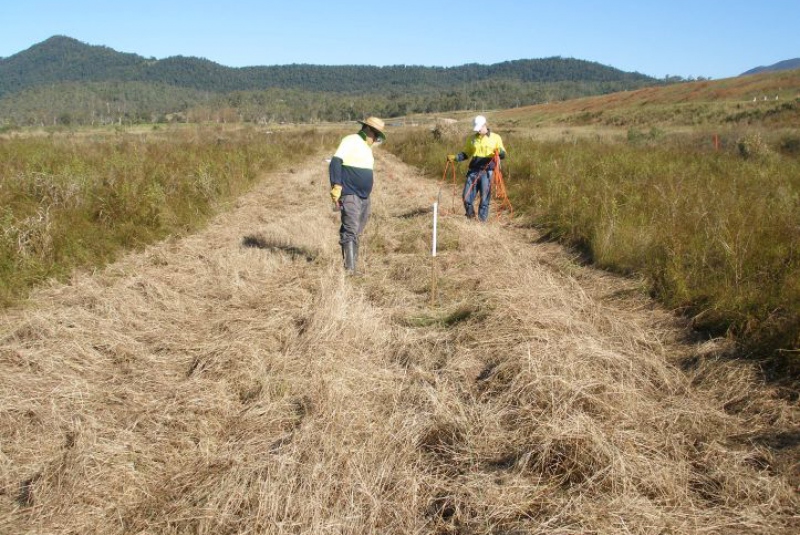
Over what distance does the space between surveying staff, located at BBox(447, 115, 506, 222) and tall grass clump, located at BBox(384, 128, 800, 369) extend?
41.4 inches

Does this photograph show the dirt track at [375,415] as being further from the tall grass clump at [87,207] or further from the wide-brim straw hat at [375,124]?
the wide-brim straw hat at [375,124]

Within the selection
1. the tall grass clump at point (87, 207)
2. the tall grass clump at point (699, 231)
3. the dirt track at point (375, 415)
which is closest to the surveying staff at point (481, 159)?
the tall grass clump at point (699, 231)

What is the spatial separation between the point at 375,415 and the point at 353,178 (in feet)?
11.4

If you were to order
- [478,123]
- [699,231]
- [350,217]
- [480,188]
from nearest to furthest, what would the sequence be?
[699,231]
[350,217]
[478,123]
[480,188]

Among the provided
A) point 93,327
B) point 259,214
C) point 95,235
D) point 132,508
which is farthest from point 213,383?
point 259,214

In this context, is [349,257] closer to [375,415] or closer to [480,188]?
[375,415]

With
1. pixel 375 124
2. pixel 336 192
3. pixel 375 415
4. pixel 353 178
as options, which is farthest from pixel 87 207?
pixel 375 415

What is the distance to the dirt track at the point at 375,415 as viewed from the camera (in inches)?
92.3

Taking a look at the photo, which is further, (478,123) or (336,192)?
(478,123)

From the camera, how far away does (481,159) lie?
8641 mm

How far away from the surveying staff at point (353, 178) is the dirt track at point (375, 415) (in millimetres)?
837

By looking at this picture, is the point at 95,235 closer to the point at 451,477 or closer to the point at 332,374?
the point at 332,374

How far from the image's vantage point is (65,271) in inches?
224

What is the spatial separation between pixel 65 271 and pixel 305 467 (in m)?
4.61
